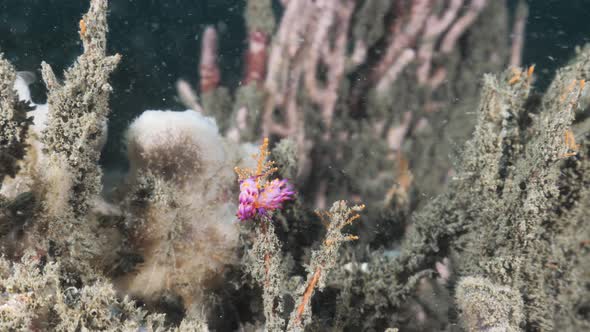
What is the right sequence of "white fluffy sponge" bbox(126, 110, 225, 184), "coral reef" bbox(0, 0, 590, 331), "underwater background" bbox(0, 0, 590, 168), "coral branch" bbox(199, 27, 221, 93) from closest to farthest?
"coral reef" bbox(0, 0, 590, 331) < "white fluffy sponge" bbox(126, 110, 225, 184) < "underwater background" bbox(0, 0, 590, 168) < "coral branch" bbox(199, 27, 221, 93)

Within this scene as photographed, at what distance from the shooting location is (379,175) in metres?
3.89

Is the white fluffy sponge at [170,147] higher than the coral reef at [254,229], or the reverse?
the white fluffy sponge at [170,147]

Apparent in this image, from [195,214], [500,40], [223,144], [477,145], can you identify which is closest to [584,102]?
[477,145]

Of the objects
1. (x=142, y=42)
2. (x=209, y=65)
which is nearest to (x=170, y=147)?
(x=209, y=65)

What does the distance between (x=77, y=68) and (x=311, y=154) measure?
2442mm

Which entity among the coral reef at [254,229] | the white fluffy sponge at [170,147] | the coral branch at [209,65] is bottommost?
the coral reef at [254,229]

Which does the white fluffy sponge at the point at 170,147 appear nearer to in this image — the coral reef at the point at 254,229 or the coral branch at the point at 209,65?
the coral reef at the point at 254,229

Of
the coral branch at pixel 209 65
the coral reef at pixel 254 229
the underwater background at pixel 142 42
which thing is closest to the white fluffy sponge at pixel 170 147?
the coral reef at pixel 254 229

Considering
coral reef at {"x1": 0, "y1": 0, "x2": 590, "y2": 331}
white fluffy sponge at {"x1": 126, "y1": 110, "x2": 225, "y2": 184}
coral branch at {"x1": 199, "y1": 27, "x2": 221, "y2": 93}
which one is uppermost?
coral branch at {"x1": 199, "y1": 27, "x2": 221, "y2": 93}

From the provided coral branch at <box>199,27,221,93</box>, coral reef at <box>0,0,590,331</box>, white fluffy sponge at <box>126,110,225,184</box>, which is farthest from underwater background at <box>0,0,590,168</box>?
coral reef at <box>0,0,590,331</box>

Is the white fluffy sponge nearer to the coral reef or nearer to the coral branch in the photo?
the coral reef

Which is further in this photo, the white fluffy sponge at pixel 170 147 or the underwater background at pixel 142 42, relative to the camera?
the underwater background at pixel 142 42

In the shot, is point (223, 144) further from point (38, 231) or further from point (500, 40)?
point (500, 40)

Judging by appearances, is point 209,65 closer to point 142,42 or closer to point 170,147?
point 142,42
